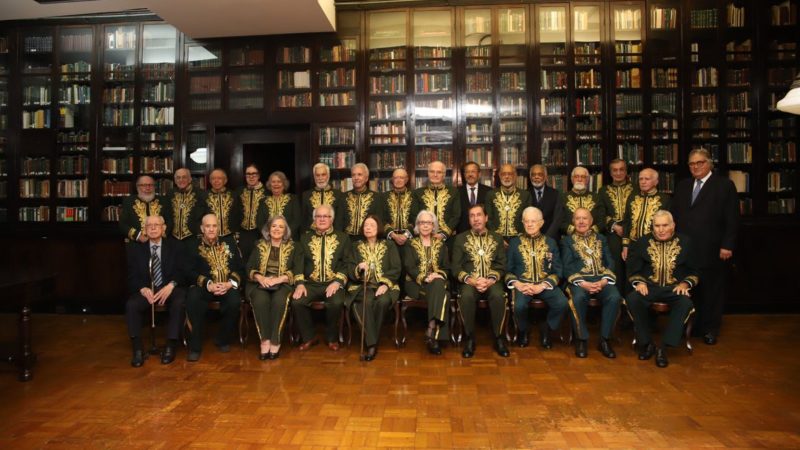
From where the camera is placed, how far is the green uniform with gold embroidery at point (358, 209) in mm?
5586

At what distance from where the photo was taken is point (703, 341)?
16.1ft

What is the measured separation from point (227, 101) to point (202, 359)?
3.50 m

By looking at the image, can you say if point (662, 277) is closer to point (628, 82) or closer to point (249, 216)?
point (628, 82)

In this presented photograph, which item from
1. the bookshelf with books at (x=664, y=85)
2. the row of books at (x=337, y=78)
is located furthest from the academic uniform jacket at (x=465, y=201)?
the bookshelf with books at (x=664, y=85)

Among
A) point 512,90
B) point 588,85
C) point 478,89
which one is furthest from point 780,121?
point 478,89

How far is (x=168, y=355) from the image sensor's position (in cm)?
439

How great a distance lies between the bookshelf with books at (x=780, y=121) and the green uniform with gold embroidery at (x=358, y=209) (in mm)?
4361

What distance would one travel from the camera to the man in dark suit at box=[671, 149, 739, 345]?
196 inches

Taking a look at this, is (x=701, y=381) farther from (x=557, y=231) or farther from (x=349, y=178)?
(x=349, y=178)

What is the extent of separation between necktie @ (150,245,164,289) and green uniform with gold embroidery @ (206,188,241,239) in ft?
3.08

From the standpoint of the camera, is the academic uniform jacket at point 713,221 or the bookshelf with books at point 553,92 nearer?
the academic uniform jacket at point 713,221

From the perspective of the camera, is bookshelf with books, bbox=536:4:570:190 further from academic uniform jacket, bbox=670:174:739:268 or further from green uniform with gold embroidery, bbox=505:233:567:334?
green uniform with gold embroidery, bbox=505:233:567:334

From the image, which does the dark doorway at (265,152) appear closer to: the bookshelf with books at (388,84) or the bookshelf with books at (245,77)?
the bookshelf with books at (245,77)

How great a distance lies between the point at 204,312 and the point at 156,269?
582 mm
